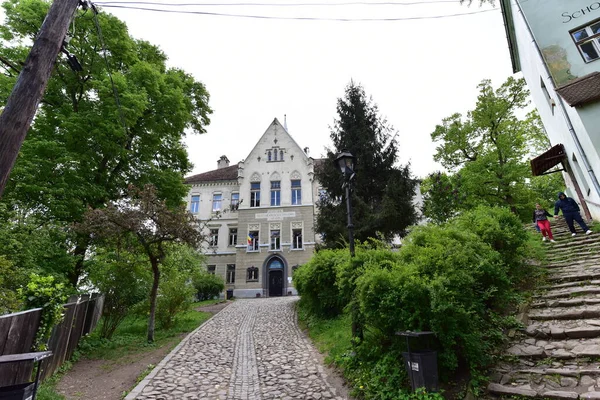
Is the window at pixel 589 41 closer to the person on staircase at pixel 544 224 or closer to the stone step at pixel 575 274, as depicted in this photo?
the person on staircase at pixel 544 224

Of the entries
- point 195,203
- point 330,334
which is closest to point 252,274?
point 195,203

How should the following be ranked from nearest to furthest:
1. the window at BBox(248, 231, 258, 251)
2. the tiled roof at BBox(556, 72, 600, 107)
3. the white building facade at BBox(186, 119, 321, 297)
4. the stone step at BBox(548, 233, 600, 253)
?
the stone step at BBox(548, 233, 600, 253) < the tiled roof at BBox(556, 72, 600, 107) < the white building facade at BBox(186, 119, 321, 297) < the window at BBox(248, 231, 258, 251)

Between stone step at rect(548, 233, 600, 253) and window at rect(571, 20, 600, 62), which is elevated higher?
window at rect(571, 20, 600, 62)

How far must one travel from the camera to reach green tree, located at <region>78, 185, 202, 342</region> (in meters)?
9.28

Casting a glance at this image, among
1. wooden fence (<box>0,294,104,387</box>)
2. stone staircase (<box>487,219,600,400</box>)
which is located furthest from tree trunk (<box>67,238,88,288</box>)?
stone staircase (<box>487,219,600,400</box>)

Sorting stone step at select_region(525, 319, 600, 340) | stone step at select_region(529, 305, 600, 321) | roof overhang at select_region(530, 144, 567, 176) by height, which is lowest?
stone step at select_region(525, 319, 600, 340)

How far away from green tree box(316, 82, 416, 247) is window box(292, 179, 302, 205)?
46.0 feet

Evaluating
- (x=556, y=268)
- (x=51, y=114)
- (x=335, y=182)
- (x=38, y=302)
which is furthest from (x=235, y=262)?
(x=556, y=268)

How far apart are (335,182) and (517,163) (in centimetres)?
1275

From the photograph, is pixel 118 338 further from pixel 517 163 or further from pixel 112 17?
pixel 517 163

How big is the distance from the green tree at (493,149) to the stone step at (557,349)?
542 inches

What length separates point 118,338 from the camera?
10438 mm

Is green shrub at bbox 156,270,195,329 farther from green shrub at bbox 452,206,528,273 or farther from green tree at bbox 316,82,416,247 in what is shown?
green shrub at bbox 452,206,528,273

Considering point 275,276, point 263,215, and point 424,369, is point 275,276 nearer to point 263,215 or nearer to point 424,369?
point 263,215
